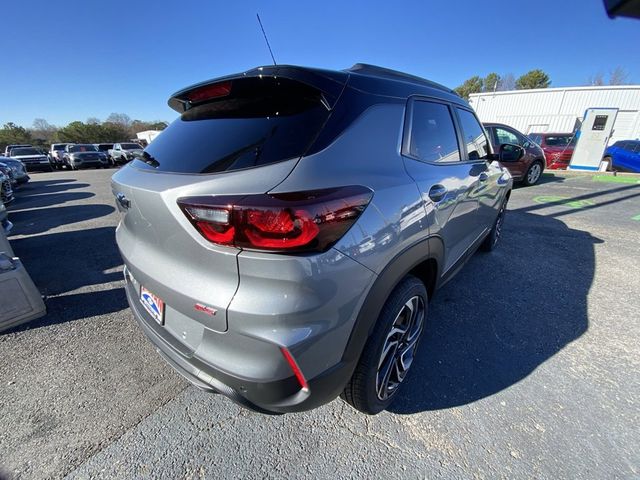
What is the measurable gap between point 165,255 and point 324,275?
0.80 m

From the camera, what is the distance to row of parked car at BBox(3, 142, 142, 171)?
65.3 ft

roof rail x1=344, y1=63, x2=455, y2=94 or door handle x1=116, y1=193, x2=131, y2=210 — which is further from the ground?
roof rail x1=344, y1=63, x2=455, y2=94

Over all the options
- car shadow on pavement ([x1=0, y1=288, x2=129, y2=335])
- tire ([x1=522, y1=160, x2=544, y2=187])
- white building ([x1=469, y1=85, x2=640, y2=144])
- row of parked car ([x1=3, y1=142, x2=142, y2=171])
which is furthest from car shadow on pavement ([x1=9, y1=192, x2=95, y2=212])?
white building ([x1=469, y1=85, x2=640, y2=144])

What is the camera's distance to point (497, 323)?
2.69m

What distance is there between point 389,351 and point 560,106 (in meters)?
29.8

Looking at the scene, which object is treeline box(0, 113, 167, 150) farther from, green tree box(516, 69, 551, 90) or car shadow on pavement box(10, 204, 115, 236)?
green tree box(516, 69, 551, 90)

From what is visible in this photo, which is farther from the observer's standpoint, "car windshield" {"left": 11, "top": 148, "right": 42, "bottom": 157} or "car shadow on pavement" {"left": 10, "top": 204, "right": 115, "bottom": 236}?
"car windshield" {"left": 11, "top": 148, "right": 42, "bottom": 157}

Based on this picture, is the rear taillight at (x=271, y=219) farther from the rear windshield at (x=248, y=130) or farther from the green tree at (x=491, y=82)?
the green tree at (x=491, y=82)

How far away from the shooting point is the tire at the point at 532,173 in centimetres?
959

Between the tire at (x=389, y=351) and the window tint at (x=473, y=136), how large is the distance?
1595 millimetres

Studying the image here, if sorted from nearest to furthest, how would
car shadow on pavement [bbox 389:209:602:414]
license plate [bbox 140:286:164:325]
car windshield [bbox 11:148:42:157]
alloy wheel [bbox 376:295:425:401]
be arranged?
license plate [bbox 140:286:164:325], alloy wheel [bbox 376:295:425:401], car shadow on pavement [bbox 389:209:602:414], car windshield [bbox 11:148:42:157]

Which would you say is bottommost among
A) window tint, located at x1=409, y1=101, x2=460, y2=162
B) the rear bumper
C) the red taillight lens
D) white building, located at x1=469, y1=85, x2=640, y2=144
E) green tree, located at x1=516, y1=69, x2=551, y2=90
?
the rear bumper

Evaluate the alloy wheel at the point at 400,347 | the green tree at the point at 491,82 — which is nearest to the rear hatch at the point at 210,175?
the alloy wheel at the point at 400,347

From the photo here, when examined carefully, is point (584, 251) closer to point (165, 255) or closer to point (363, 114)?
point (363, 114)
